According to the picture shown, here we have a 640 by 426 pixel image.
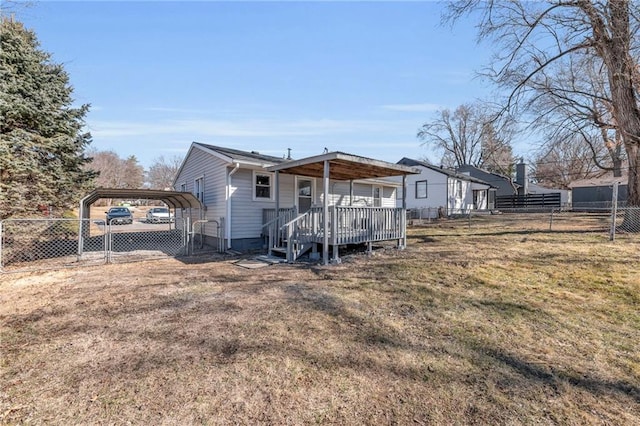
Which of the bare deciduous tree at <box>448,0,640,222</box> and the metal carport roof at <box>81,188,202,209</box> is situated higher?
the bare deciduous tree at <box>448,0,640,222</box>

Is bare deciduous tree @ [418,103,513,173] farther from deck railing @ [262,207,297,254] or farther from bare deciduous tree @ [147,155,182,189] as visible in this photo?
bare deciduous tree @ [147,155,182,189]

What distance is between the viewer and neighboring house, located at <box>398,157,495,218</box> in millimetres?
23172

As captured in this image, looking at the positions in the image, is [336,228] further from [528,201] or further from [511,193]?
[511,193]

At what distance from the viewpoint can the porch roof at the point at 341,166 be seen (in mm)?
7298

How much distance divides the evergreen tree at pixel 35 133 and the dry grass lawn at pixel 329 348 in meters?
4.68

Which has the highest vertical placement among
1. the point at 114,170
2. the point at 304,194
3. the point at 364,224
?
the point at 114,170

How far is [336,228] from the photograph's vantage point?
7.48 m

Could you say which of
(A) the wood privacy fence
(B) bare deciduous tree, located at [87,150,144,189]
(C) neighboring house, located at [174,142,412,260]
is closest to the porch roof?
(C) neighboring house, located at [174,142,412,260]

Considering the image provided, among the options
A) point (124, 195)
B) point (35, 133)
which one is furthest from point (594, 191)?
point (35, 133)

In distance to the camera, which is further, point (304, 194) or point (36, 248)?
point (304, 194)

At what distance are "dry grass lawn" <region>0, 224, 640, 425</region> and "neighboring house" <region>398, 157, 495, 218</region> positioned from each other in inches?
682

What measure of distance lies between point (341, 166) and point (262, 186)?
10.9ft

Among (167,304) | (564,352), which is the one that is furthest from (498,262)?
(167,304)

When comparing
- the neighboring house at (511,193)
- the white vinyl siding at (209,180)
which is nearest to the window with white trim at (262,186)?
the white vinyl siding at (209,180)
